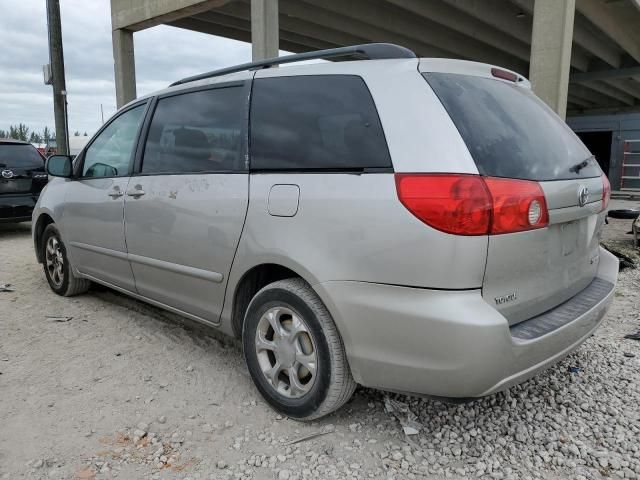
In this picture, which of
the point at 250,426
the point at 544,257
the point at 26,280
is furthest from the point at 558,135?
the point at 26,280

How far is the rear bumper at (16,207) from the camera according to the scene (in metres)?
7.96

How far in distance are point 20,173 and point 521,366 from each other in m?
8.48

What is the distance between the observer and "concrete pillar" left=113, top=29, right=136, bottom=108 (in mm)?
11820

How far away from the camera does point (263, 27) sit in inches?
339

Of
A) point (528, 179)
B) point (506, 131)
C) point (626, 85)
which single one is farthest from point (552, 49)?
point (626, 85)

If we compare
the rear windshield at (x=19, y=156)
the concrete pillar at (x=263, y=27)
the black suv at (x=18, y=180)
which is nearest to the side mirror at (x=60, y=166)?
the black suv at (x=18, y=180)

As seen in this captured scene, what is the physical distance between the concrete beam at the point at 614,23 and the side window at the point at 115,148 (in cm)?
898

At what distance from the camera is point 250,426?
8.38ft

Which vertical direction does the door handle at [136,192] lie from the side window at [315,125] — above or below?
below

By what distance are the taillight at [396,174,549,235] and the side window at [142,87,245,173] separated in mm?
1100

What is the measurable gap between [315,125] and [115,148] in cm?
210

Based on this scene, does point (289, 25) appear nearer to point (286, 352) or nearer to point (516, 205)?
point (286, 352)

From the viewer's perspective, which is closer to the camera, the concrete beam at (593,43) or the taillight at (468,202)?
the taillight at (468,202)

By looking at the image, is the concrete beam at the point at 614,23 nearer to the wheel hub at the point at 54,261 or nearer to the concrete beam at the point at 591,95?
the concrete beam at the point at 591,95
